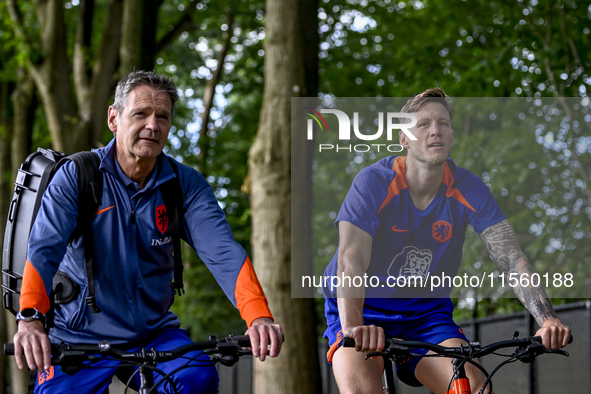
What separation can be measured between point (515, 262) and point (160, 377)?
190 centimetres

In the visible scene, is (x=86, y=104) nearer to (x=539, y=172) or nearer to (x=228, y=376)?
(x=539, y=172)

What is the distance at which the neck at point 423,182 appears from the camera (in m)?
3.96

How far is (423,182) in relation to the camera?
13.0ft

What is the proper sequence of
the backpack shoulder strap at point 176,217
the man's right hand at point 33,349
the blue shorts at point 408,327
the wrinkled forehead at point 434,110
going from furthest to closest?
the wrinkled forehead at point 434,110
the blue shorts at point 408,327
the backpack shoulder strap at point 176,217
the man's right hand at point 33,349

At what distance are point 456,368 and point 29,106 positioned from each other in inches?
481

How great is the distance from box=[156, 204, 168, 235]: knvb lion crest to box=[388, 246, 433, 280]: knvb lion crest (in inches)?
49.5

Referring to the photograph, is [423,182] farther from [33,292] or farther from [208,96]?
[208,96]

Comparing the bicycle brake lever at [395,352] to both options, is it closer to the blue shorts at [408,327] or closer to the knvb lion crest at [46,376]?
the blue shorts at [408,327]

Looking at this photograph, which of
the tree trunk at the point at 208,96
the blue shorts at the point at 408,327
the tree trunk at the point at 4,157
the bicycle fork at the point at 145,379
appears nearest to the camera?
the bicycle fork at the point at 145,379

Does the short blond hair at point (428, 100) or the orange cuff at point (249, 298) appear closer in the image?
the orange cuff at point (249, 298)

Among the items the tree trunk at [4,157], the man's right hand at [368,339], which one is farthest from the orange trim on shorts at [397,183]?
the tree trunk at [4,157]

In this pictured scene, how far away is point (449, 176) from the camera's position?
4023 millimetres

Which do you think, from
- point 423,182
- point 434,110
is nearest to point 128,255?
point 423,182

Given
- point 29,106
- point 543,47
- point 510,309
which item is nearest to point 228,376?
point 510,309
